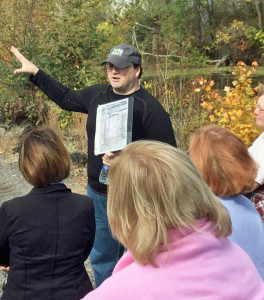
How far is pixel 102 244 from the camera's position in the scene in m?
3.27

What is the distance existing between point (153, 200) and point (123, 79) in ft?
6.03

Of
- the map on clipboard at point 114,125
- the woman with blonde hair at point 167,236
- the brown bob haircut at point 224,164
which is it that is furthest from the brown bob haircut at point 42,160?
the woman with blonde hair at point 167,236

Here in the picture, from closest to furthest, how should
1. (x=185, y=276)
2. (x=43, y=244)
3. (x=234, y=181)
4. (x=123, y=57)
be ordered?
(x=185, y=276)
(x=234, y=181)
(x=43, y=244)
(x=123, y=57)

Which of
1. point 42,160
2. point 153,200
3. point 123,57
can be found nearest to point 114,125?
point 123,57

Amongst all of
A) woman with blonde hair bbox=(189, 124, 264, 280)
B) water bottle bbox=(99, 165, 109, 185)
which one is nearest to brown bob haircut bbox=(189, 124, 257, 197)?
woman with blonde hair bbox=(189, 124, 264, 280)

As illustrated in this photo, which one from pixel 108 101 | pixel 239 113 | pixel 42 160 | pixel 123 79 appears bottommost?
pixel 239 113

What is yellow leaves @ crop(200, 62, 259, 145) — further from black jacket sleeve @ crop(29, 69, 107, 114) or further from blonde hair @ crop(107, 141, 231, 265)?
blonde hair @ crop(107, 141, 231, 265)

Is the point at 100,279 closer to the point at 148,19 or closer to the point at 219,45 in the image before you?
the point at 219,45

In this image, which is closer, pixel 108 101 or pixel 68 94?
pixel 108 101

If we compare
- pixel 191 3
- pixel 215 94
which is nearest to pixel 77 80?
pixel 215 94

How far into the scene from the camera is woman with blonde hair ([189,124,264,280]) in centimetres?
208

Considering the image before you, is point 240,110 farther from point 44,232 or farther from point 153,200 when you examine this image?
point 153,200

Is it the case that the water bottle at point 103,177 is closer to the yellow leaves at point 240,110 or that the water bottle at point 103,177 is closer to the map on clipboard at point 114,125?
the map on clipboard at point 114,125

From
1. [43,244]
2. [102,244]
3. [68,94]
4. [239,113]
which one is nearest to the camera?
[43,244]
